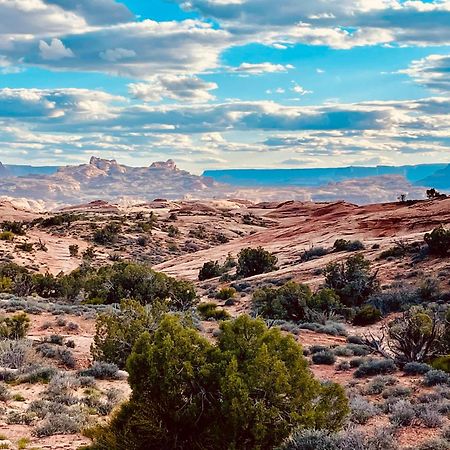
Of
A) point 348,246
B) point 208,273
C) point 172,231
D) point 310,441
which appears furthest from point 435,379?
point 172,231

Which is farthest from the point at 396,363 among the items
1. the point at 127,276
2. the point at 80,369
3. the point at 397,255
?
the point at 397,255

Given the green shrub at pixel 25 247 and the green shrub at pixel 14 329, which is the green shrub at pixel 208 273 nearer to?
the green shrub at pixel 25 247

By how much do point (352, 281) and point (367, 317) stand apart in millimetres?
5059

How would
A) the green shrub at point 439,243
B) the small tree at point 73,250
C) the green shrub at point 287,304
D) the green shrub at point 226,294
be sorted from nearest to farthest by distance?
the green shrub at point 287,304 → the green shrub at point 439,243 → the green shrub at point 226,294 → the small tree at point 73,250

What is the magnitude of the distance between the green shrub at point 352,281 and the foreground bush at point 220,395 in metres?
19.5

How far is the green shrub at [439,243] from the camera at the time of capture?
3084 cm

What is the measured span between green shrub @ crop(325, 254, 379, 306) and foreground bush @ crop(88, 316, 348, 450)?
64.1 ft

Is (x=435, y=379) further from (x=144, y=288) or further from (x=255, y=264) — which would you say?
(x=255, y=264)

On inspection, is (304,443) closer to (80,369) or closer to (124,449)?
(124,449)

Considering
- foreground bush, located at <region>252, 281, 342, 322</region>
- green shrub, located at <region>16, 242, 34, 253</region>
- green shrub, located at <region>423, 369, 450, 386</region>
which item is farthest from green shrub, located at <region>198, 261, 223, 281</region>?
green shrub, located at <region>423, 369, 450, 386</region>

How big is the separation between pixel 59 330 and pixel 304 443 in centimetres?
1402

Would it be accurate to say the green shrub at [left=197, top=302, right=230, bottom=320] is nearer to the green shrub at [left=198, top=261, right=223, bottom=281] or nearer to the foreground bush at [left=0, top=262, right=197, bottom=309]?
the foreground bush at [left=0, top=262, right=197, bottom=309]

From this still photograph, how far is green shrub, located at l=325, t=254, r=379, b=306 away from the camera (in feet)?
90.7

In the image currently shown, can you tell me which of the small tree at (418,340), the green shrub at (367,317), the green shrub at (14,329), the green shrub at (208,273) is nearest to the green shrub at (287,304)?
the green shrub at (367,317)
